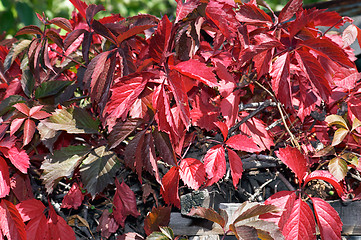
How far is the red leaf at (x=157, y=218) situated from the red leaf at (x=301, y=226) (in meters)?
0.27

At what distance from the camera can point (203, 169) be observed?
77cm

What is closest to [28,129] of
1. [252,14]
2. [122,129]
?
[122,129]

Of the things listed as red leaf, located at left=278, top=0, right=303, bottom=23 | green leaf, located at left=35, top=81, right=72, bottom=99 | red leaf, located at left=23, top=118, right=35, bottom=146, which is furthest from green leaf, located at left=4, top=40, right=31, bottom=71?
red leaf, located at left=278, top=0, right=303, bottom=23

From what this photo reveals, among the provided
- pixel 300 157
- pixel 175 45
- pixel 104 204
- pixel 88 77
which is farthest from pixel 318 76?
pixel 104 204

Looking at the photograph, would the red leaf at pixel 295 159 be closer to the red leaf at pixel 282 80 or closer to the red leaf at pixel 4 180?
the red leaf at pixel 282 80

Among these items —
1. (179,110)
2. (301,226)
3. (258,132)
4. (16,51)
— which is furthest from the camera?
(16,51)

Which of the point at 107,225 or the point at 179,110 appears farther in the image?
the point at 107,225

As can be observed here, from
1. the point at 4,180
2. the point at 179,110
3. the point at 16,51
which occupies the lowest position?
the point at 4,180

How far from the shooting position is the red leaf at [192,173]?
2.46 feet

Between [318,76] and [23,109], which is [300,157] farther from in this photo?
[23,109]

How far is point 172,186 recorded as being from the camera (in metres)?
0.77

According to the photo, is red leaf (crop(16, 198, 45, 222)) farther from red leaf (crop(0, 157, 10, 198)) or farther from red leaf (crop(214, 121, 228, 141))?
red leaf (crop(214, 121, 228, 141))

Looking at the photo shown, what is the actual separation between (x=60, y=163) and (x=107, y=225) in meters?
0.21

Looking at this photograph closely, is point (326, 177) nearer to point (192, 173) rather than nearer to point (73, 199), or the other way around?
point (192, 173)
